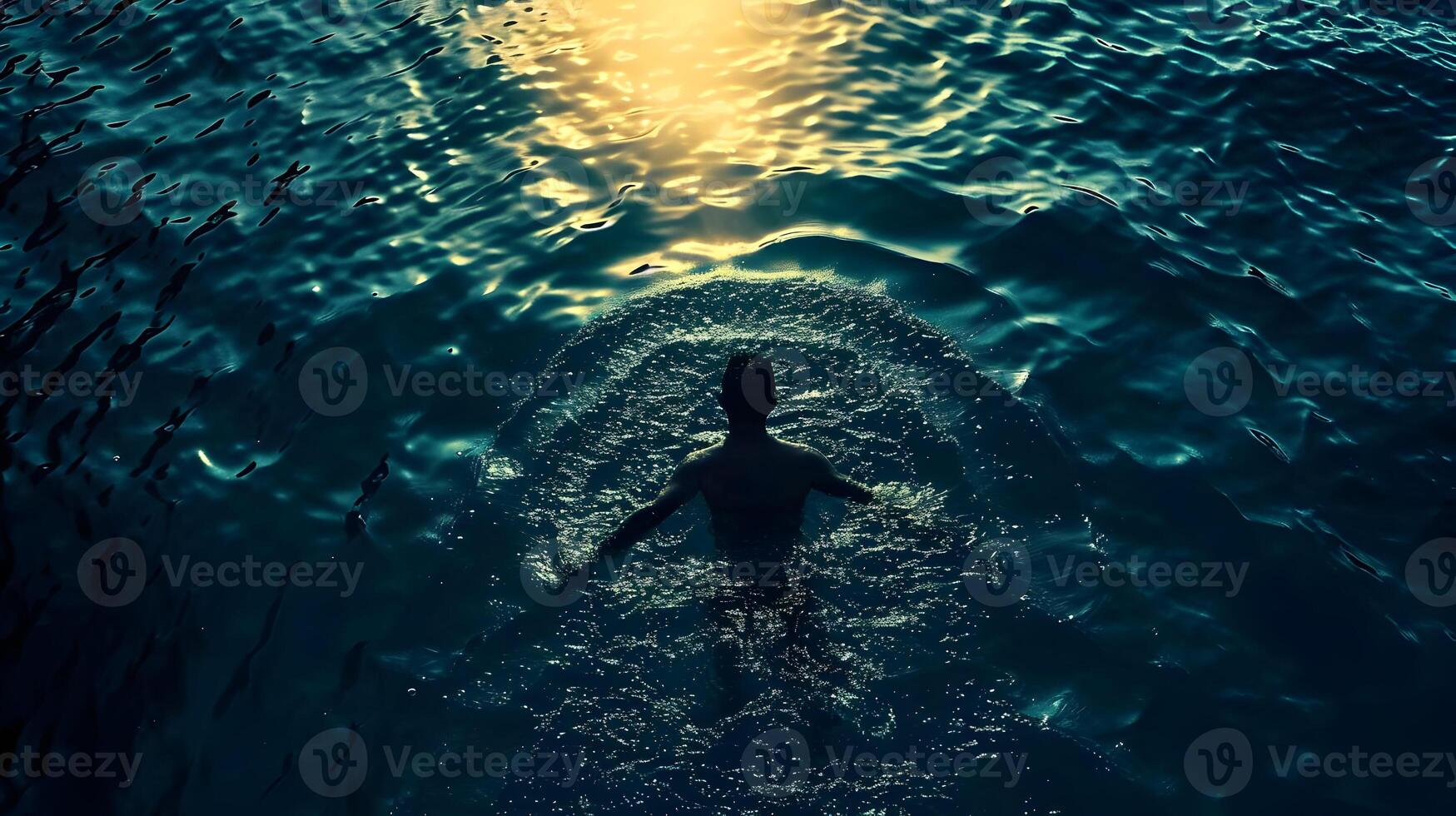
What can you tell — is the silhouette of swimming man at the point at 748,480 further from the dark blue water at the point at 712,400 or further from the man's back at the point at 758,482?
the dark blue water at the point at 712,400

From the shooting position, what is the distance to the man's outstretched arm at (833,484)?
8.23m

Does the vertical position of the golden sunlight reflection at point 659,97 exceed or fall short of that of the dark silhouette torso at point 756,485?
it falls short

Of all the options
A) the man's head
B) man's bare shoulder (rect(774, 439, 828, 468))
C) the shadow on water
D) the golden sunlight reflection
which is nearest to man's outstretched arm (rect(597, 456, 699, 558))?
the shadow on water

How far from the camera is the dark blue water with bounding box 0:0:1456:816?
24.7 ft

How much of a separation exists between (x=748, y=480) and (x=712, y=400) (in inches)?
72.1

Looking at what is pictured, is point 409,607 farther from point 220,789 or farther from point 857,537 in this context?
point 857,537

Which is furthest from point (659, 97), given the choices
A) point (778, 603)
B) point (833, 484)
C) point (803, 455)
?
point (778, 603)

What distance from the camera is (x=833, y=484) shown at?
27.1ft

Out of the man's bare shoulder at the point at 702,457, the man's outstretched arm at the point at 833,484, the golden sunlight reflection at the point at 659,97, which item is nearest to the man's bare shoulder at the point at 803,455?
the man's outstretched arm at the point at 833,484

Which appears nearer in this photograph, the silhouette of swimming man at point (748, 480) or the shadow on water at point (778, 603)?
the shadow on water at point (778, 603)

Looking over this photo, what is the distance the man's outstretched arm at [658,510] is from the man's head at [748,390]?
0.58 metres

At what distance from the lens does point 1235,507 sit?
30.1ft

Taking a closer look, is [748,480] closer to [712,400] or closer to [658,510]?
[658,510]

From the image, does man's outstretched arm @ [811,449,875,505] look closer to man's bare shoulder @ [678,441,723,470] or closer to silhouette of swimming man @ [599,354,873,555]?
silhouette of swimming man @ [599,354,873,555]
